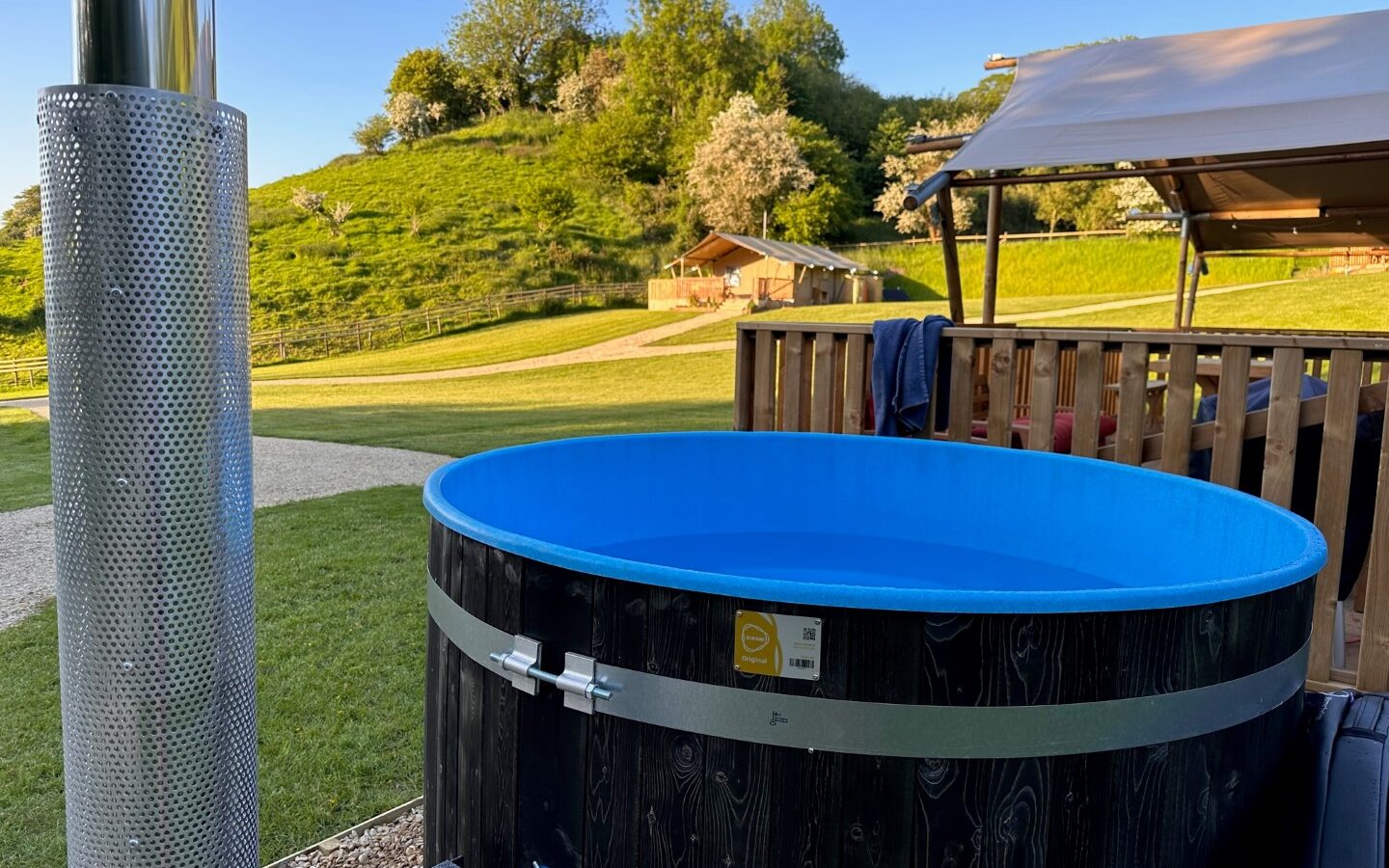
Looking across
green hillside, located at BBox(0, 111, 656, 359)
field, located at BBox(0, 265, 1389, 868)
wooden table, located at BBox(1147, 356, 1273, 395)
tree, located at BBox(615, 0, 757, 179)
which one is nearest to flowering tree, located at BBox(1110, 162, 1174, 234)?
green hillside, located at BBox(0, 111, 656, 359)

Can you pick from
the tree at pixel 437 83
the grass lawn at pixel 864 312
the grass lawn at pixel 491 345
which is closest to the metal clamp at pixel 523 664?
the grass lawn at pixel 864 312

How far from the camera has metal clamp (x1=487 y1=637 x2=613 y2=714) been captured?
5.42 ft

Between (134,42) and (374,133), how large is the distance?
7208 centimetres

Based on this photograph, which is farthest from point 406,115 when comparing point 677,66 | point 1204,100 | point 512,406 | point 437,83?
point 1204,100

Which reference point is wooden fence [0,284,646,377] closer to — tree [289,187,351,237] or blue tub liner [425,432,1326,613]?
tree [289,187,351,237]

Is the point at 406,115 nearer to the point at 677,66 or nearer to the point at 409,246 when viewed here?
the point at 677,66

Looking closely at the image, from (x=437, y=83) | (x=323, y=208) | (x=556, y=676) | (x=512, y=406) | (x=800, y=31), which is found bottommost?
(x=512, y=406)

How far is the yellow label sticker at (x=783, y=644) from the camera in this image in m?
1.51

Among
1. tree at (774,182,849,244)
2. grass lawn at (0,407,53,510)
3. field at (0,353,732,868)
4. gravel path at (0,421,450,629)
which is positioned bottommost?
grass lawn at (0,407,53,510)

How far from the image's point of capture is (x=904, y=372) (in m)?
4.51

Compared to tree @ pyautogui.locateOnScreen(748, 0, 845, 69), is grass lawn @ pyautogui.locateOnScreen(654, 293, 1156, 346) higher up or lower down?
lower down

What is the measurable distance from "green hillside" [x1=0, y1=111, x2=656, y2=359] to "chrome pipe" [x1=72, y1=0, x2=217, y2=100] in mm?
34947

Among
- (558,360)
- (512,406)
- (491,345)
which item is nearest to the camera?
(512,406)

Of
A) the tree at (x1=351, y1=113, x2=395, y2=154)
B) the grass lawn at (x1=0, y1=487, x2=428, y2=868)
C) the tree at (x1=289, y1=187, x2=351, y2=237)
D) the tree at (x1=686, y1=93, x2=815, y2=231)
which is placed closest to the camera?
the grass lawn at (x1=0, y1=487, x2=428, y2=868)
